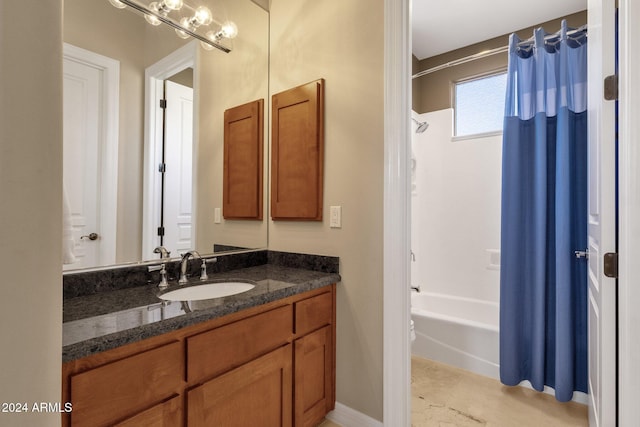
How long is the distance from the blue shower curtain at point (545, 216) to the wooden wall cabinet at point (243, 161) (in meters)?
1.68

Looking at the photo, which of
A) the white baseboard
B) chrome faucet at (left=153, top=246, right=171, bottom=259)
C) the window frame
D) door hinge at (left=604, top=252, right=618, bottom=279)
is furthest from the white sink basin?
the window frame

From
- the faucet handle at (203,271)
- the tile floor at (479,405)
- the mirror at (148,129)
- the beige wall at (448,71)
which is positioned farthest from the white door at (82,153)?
the beige wall at (448,71)

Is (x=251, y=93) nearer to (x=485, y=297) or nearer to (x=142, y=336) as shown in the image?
(x=142, y=336)

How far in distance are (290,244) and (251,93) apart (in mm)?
983

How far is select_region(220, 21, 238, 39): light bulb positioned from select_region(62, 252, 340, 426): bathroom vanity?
1383mm

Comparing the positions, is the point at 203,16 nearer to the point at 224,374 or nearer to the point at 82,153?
the point at 82,153

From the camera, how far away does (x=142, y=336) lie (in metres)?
0.94

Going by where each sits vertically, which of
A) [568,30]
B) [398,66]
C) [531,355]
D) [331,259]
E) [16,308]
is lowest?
[531,355]

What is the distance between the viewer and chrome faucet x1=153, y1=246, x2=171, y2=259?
61.3 inches

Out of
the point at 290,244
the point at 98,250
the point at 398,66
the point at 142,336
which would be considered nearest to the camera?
the point at 142,336

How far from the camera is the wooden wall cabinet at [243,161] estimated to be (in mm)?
1968

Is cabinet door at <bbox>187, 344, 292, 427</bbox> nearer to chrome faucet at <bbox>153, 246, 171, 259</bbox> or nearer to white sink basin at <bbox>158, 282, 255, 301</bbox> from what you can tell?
white sink basin at <bbox>158, 282, 255, 301</bbox>

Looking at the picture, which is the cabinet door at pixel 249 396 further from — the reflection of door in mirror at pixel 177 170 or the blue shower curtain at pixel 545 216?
the blue shower curtain at pixel 545 216

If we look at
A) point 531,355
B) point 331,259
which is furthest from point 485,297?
point 331,259
